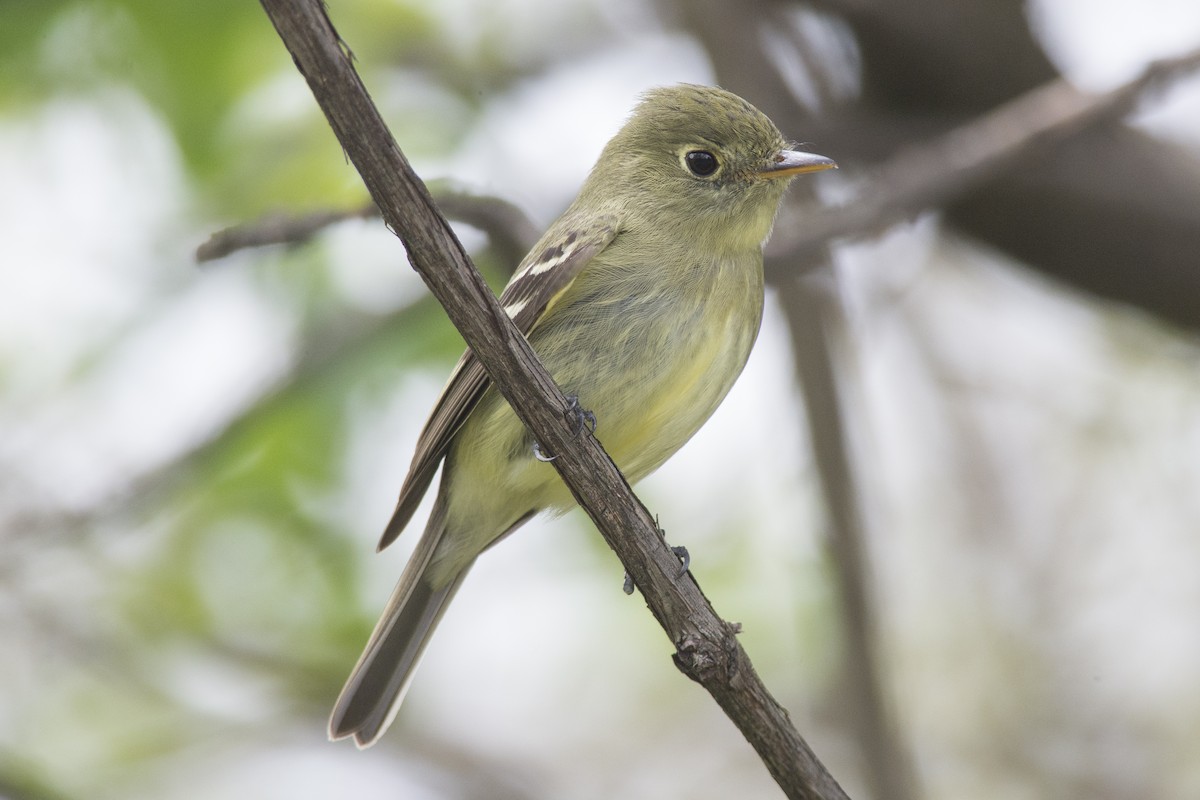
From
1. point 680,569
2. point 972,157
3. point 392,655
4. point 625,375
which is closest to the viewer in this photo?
point 680,569

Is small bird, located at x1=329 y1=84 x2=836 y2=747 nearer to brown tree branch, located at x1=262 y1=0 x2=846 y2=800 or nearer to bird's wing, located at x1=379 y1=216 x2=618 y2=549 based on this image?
bird's wing, located at x1=379 y1=216 x2=618 y2=549

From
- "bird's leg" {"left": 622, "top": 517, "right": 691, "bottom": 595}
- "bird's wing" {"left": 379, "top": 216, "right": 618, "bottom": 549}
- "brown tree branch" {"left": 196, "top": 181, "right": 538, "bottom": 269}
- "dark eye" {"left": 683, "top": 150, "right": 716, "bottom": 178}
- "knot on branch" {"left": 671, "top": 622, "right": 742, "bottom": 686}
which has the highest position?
"brown tree branch" {"left": 196, "top": 181, "right": 538, "bottom": 269}

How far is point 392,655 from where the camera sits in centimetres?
395

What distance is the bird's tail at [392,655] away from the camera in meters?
3.84

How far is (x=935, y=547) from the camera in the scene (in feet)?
20.7

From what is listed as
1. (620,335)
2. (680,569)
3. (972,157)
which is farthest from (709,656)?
(972,157)

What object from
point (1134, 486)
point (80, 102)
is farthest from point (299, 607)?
point (1134, 486)

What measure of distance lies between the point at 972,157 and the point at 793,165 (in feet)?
2.88

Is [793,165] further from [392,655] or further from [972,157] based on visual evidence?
[392,655]

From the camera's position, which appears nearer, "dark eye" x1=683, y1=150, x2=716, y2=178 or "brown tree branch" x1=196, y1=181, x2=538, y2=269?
"brown tree branch" x1=196, y1=181, x2=538, y2=269

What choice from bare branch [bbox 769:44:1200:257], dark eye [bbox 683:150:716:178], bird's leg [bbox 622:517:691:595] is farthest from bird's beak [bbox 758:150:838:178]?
bird's leg [bbox 622:517:691:595]

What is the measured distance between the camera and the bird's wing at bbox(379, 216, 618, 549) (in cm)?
347

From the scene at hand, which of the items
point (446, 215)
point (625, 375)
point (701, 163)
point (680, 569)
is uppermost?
point (446, 215)

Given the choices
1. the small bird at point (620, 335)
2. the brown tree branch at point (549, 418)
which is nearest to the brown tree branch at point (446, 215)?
the small bird at point (620, 335)
